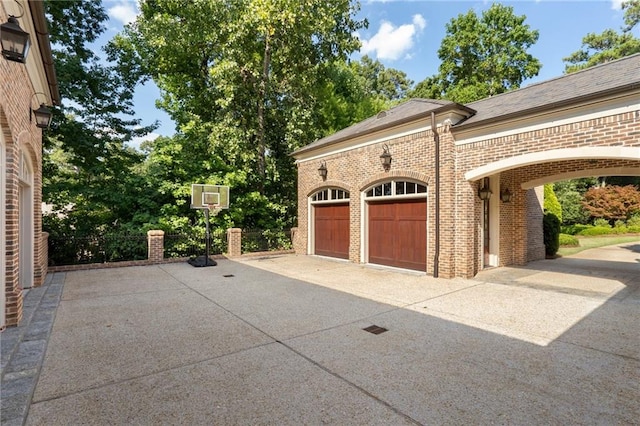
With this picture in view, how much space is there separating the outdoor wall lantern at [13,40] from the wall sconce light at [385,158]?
768cm

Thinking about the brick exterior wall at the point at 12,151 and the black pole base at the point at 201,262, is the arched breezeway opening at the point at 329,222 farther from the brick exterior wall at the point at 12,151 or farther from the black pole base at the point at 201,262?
the brick exterior wall at the point at 12,151

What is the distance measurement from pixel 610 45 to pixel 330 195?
32290 mm

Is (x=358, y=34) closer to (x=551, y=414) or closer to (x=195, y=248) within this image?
(x=195, y=248)

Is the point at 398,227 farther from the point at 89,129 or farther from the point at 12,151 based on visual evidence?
the point at 89,129

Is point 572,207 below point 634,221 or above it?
above

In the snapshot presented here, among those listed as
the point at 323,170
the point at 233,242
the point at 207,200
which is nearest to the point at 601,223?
the point at 323,170

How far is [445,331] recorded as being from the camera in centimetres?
443

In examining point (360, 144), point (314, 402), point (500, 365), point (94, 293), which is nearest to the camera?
point (314, 402)

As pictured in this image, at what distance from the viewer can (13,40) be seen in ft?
12.5

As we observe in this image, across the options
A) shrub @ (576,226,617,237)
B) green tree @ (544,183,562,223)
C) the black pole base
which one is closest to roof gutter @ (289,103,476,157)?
the black pole base

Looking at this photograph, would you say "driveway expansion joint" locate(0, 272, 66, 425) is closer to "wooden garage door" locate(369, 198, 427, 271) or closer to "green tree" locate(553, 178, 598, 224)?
"wooden garage door" locate(369, 198, 427, 271)

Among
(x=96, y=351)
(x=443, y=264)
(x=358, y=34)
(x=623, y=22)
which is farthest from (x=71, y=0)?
(x=623, y=22)

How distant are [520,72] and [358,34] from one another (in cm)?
1805

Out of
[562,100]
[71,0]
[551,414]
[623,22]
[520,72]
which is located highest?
[623,22]
